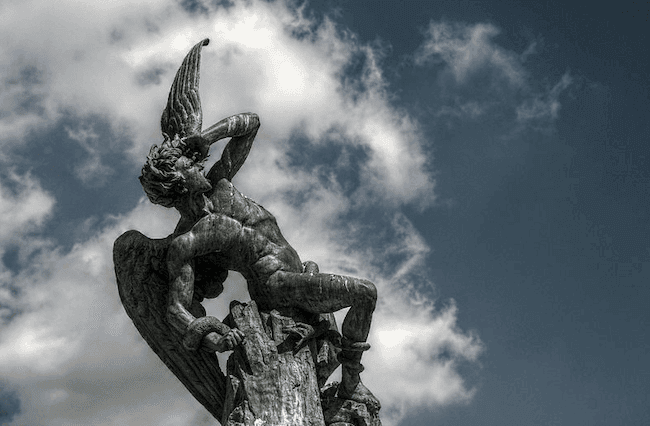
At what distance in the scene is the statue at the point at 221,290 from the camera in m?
7.82

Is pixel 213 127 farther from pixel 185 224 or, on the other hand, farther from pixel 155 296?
pixel 155 296

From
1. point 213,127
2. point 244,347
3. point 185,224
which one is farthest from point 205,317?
point 213,127

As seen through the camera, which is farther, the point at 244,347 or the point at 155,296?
the point at 155,296

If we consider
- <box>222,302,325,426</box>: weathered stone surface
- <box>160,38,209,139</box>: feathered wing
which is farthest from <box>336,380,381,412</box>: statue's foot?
<box>160,38,209,139</box>: feathered wing

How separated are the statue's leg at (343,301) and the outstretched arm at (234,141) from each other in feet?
4.30

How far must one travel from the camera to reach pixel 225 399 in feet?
26.1

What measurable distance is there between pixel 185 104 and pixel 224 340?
2.72 meters

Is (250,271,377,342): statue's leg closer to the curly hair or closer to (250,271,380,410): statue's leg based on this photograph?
(250,271,380,410): statue's leg

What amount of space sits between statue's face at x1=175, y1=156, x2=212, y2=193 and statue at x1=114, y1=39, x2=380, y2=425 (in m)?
0.01

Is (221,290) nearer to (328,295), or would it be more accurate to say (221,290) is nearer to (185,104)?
(328,295)

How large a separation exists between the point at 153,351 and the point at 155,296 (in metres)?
0.64

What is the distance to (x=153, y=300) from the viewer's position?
8562 mm

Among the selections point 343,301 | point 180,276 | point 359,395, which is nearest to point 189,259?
point 180,276

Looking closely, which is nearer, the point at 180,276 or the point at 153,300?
the point at 180,276
